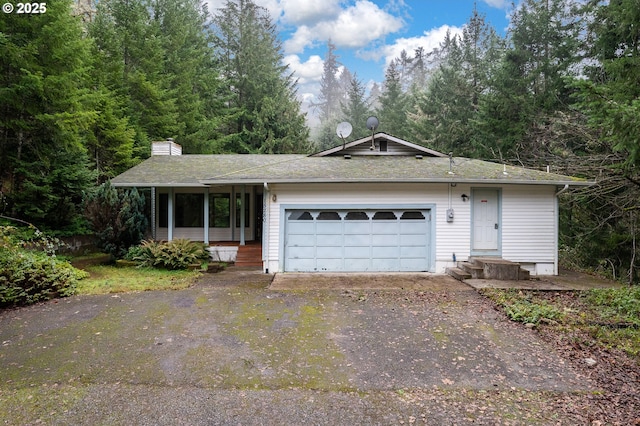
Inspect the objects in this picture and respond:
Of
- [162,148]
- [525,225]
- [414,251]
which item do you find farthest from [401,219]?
[162,148]

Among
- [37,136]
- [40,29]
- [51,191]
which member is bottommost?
[51,191]

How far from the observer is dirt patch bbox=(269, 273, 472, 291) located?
8.19 m

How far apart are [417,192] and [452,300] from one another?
3568mm

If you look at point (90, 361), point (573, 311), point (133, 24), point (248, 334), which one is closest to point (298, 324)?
point (248, 334)

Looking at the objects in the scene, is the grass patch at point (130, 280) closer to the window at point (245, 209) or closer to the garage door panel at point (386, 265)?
the window at point (245, 209)

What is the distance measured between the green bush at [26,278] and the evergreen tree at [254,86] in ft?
50.1

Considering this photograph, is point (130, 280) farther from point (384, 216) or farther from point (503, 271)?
point (503, 271)

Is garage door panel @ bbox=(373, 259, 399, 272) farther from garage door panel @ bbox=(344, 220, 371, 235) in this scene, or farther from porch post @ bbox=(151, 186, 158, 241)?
porch post @ bbox=(151, 186, 158, 241)

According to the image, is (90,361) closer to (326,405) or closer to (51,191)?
(326,405)

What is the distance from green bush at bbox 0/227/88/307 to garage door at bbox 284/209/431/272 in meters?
5.21

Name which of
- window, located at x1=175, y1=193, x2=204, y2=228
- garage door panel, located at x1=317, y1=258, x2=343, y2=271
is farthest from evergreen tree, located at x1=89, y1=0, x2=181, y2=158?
garage door panel, located at x1=317, y1=258, x2=343, y2=271

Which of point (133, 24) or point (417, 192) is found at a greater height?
point (133, 24)

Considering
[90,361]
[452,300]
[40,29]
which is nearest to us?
[90,361]

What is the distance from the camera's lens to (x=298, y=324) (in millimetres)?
5918
